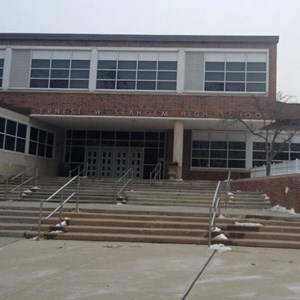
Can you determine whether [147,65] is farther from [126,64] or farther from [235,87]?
[235,87]

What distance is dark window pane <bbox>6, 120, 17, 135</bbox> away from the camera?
25188mm

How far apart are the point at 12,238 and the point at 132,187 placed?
10.4 meters

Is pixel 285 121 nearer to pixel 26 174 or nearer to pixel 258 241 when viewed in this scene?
pixel 26 174

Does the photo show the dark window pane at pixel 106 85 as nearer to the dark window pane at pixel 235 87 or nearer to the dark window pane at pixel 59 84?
the dark window pane at pixel 59 84

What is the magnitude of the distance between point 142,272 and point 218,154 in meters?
22.7

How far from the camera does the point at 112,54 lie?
29078 millimetres

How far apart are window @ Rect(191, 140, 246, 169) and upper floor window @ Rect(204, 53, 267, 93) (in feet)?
12.6

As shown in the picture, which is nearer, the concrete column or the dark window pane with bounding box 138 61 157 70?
the concrete column

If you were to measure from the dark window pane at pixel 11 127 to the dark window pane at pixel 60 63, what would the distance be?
5154 mm

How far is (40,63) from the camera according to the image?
29484mm

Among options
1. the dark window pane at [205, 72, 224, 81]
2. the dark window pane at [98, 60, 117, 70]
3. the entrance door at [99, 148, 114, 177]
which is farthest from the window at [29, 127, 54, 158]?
the dark window pane at [205, 72, 224, 81]

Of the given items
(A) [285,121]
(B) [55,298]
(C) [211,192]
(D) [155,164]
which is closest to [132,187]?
(C) [211,192]

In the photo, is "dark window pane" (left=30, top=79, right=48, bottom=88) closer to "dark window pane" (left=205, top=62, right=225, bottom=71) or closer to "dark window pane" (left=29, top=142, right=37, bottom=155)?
"dark window pane" (left=29, top=142, right=37, bottom=155)

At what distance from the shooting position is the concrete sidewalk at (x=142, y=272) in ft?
20.5
